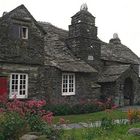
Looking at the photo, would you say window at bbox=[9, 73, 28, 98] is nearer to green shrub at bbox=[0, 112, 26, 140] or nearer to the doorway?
the doorway

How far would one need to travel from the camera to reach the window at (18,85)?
2408cm

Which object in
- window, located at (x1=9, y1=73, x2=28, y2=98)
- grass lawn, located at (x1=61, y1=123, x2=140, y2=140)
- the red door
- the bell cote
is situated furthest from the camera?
the bell cote

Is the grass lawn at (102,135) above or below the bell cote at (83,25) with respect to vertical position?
below

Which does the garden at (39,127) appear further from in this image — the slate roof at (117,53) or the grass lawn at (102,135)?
the slate roof at (117,53)

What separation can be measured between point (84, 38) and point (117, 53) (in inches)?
296

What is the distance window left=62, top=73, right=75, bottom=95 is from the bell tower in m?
3.28

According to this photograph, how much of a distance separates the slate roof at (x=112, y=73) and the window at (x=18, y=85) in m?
9.21

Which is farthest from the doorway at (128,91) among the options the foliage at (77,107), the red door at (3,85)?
the red door at (3,85)

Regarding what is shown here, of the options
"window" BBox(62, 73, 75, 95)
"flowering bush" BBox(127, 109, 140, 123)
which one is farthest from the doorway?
"flowering bush" BBox(127, 109, 140, 123)

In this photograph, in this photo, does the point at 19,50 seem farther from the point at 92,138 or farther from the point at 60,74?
the point at 92,138

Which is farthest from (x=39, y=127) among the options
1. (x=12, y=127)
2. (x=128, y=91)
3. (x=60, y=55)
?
(x=128, y=91)

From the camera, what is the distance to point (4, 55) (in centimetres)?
2352

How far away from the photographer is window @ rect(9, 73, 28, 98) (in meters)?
24.1

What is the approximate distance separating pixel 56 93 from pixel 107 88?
6470mm
